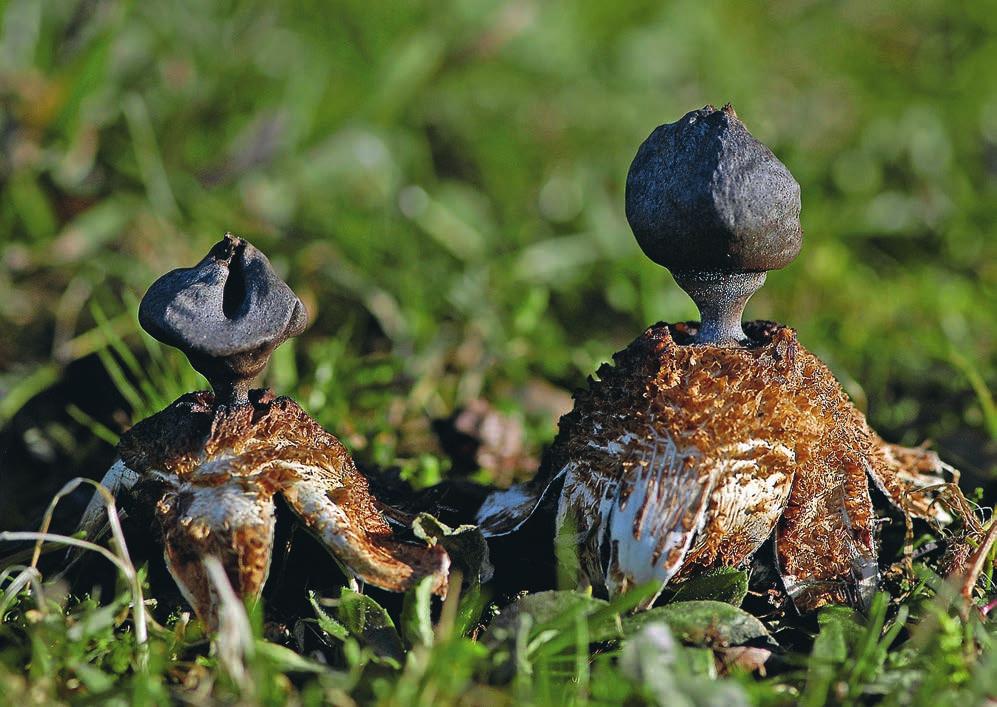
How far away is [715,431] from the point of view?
209 cm

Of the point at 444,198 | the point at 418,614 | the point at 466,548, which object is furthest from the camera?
the point at 444,198

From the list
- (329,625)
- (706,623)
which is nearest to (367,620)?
(329,625)

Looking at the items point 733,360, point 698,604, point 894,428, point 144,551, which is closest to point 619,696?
point 698,604

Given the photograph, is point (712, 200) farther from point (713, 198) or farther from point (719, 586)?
point (719, 586)

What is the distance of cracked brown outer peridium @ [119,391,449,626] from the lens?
1989mm

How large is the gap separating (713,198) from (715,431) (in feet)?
1.54

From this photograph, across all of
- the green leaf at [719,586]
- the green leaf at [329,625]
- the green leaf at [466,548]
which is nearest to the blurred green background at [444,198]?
the green leaf at [466,548]

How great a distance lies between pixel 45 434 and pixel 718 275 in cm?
230

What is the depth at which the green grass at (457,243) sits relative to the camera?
1915mm

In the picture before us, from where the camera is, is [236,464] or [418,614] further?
[236,464]

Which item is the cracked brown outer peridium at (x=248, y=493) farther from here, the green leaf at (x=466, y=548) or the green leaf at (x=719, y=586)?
the green leaf at (x=719, y=586)

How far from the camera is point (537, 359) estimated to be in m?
3.93

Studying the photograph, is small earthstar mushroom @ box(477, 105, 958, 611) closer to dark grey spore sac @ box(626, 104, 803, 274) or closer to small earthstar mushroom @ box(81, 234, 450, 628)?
dark grey spore sac @ box(626, 104, 803, 274)

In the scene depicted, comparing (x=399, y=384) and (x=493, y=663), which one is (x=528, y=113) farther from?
(x=493, y=663)
